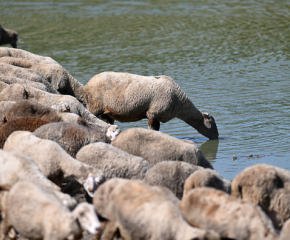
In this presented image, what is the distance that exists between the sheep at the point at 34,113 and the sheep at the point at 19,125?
0.71 meters

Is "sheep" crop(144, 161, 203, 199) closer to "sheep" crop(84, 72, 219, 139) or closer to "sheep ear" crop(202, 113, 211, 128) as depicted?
"sheep" crop(84, 72, 219, 139)

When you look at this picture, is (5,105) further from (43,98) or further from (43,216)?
(43,216)

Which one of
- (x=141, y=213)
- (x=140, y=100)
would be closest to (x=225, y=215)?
(x=141, y=213)

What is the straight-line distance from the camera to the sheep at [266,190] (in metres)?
6.18

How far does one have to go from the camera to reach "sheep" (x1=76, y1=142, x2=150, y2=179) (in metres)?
7.05

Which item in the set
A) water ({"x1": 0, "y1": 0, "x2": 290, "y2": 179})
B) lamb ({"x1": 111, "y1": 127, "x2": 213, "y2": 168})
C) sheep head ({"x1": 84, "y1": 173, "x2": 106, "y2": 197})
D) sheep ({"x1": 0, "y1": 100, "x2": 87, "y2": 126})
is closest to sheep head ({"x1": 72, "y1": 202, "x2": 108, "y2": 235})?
sheep head ({"x1": 84, "y1": 173, "x2": 106, "y2": 197})

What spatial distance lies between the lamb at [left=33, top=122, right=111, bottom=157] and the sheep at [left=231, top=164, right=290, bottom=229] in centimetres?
234

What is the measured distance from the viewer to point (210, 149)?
11.3m

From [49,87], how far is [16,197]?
7.14 m

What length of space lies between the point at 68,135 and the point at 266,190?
2.85 metres

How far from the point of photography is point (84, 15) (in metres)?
33.2

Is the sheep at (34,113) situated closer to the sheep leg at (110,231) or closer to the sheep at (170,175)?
the sheep at (170,175)

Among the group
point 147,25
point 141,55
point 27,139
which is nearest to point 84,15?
point 147,25

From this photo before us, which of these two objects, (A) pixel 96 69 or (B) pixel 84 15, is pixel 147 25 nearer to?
(B) pixel 84 15
